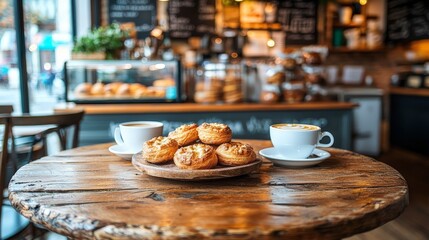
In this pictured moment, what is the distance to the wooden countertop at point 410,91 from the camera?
18.3ft

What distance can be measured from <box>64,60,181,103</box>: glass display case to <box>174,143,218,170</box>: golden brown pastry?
2474mm

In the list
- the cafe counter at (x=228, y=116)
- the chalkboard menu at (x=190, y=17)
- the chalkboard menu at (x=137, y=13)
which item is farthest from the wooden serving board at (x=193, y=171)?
the chalkboard menu at (x=190, y=17)

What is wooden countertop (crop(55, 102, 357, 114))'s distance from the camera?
129 inches

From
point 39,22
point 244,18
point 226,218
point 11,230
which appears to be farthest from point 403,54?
point 226,218

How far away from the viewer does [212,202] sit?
0.94 metres

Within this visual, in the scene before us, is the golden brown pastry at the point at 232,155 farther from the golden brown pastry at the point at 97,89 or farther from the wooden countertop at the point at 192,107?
the golden brown pastry at the point at 97,89

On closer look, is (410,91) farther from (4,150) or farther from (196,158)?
(196,158)

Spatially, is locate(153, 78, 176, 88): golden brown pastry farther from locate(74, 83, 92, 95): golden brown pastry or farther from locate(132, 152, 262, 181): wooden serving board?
locate(132, 152, 262, 181): wooden serving board

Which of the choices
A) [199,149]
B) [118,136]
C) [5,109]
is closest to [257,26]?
[5,109]

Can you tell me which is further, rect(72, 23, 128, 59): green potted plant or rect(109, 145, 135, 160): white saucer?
rect(72, 23, 128, 59): green potted plant

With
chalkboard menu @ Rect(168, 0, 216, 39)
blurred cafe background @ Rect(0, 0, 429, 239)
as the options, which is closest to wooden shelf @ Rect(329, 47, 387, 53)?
blurred cafe background @ Rect(0, 0, 429, 239)

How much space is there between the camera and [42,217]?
2.94 feet

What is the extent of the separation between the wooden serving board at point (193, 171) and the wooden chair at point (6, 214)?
0.88 metres

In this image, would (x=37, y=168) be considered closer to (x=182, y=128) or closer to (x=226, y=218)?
(x=182, y=128)
